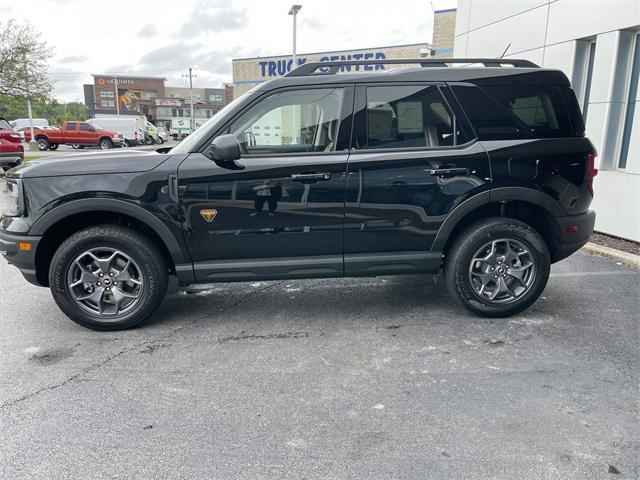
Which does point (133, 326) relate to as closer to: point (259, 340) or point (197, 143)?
point (259, 340)

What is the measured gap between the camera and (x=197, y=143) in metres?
3.84

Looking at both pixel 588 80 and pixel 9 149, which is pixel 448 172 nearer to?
pixel 588 80

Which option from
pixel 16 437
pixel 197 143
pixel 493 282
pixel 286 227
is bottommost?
pixel 16 437

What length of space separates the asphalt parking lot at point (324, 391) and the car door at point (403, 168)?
0.78m

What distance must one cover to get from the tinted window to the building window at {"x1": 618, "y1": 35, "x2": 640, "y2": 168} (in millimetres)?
4350

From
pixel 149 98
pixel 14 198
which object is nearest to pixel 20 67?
pixel 14 198

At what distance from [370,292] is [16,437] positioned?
3.16 meters

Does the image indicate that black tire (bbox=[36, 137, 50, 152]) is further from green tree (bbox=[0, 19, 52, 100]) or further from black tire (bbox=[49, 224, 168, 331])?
black tire (bbox=[49, 224, 168, 331])

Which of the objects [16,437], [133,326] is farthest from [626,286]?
[16,437]

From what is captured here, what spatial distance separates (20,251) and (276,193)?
1987 mm

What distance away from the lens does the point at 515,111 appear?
13.3 ft

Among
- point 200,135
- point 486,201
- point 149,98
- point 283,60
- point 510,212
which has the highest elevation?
point 149,98

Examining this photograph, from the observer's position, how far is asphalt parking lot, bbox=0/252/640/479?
2.43 meters

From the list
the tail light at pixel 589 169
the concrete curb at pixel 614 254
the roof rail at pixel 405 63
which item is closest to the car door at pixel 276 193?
the roof rail at pixel 405 63
